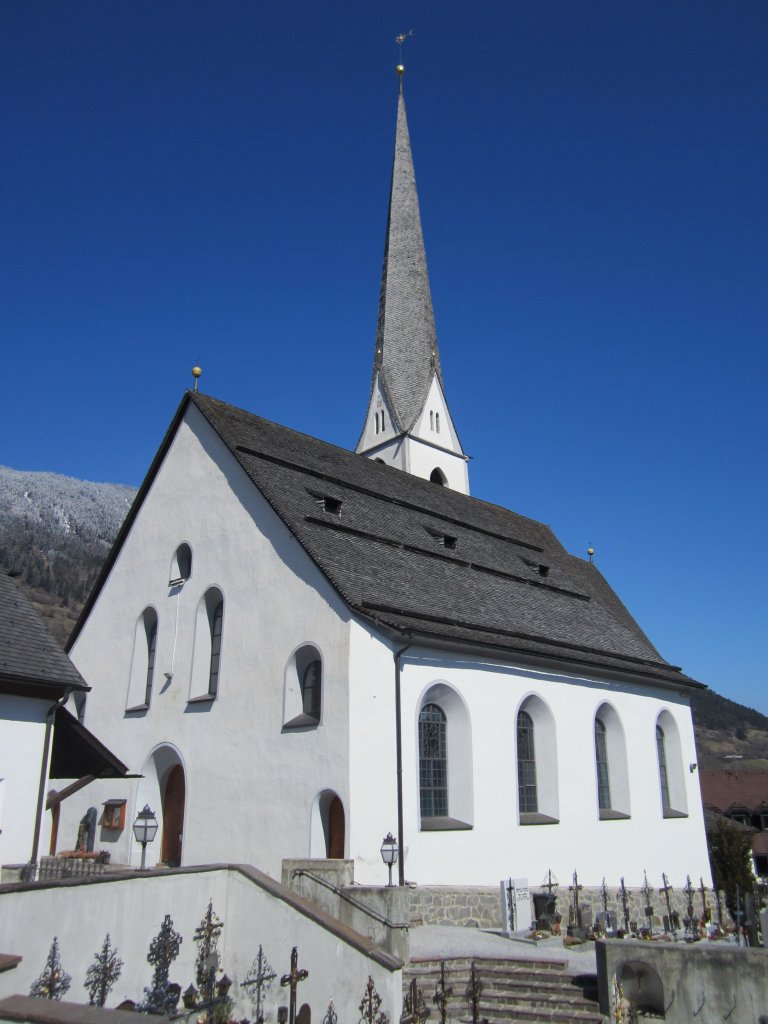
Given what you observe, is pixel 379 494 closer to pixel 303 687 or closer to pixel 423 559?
pixel 423 559

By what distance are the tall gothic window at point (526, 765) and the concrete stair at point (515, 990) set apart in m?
6.19

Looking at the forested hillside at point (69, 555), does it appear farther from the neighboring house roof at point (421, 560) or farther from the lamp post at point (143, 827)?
the lamp post at point (143, 827)

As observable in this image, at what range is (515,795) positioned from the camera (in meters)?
17.3

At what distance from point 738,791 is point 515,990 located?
4144cm

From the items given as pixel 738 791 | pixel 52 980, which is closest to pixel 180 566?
pixel 52 980

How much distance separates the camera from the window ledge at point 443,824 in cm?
1529

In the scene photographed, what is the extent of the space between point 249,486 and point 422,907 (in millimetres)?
9341

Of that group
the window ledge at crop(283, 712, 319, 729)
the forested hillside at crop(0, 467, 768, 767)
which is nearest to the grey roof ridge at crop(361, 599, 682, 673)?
the window ledge at crop(283, 712, 319, 729)

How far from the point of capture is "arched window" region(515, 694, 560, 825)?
59.4ft

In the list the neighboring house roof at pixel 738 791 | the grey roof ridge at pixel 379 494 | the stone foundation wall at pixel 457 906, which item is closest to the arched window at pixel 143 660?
the grey roof ridge at pixel 379 494

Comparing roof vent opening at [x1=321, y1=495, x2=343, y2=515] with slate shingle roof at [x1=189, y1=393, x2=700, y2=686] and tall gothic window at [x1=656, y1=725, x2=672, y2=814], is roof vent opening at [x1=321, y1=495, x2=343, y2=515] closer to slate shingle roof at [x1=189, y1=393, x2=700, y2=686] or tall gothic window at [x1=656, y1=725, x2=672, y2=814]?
slate shingle roof at [x1=189, y1=393, x2=700, y2=686]

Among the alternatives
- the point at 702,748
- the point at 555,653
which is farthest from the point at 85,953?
the point at 702,748

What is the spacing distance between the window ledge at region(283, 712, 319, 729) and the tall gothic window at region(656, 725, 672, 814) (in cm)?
1139

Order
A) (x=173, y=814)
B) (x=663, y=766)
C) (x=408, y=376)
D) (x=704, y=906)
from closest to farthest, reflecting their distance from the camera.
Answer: (x=173, y=814) < (x=704, y=906) < (x=663, y=766) < (x=408, y=376)
